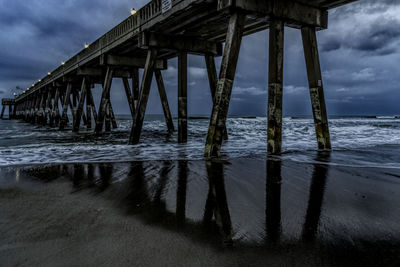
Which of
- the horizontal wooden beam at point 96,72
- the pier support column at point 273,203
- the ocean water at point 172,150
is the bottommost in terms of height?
the ocean water at point 172,150

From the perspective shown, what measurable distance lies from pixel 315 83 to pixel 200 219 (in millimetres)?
6585

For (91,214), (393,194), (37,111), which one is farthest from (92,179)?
(37,111)

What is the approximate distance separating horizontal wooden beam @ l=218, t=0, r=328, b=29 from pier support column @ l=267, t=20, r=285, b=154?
0.29 m

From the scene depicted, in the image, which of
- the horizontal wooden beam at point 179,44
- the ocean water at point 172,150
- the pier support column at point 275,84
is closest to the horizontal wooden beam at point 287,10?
the pier support column at point 275,84

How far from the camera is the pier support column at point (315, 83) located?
776cm

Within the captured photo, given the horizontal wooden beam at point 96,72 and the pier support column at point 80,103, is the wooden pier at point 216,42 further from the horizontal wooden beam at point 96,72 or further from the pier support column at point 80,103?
the pier support column at point 80,103

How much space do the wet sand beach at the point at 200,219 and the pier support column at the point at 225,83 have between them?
196 centimetres

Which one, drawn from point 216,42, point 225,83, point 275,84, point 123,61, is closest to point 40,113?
point 123,61

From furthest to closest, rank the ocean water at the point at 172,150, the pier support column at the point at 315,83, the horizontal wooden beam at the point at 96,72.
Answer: the horizontal wooden beam at the point at 96,72 → the pier support column at the point at 315,83 → the ocean water at the point at 172,150

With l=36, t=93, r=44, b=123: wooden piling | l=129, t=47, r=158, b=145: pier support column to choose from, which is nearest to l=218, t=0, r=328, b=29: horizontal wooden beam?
l=129, t=47, r=158, b=145: pier support column

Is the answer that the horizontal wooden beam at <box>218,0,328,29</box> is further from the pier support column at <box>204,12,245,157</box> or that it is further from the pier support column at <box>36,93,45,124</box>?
the pier support column at <box>36,93,45,124</box>

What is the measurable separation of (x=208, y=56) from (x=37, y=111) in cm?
3337

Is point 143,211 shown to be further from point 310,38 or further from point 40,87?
point 40,87

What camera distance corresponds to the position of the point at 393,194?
133 inches
